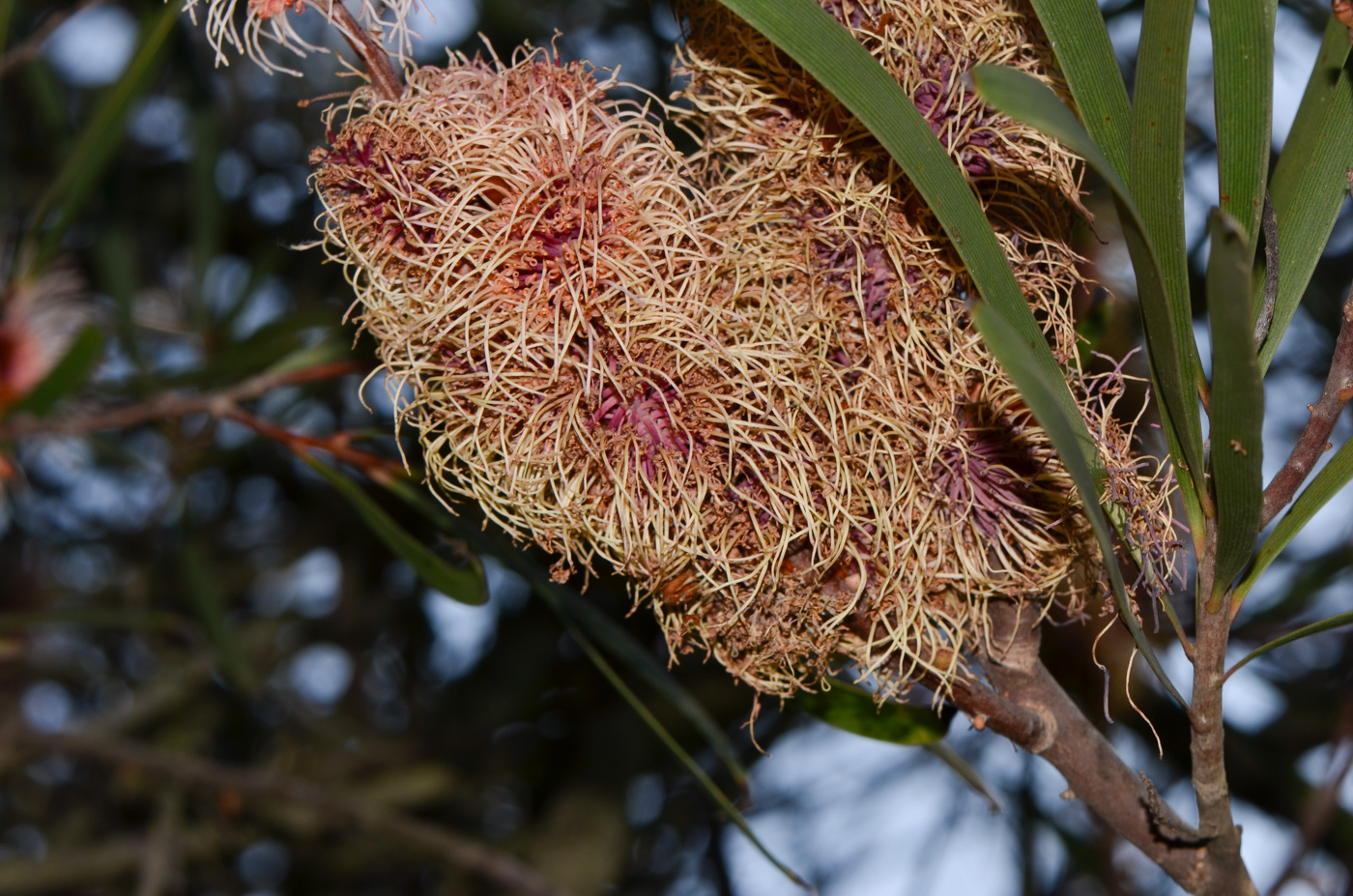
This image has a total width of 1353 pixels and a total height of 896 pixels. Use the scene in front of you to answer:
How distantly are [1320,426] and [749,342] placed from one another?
0.32 metres

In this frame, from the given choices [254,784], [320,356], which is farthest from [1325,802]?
[254,784]

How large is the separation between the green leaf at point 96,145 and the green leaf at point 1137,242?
760 mm

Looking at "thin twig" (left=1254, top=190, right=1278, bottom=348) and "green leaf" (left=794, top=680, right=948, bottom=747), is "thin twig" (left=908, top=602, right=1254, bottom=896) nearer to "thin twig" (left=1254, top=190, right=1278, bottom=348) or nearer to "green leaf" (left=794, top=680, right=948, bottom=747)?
"green leaf" (left=794, top=680, right=948, bottom=747)

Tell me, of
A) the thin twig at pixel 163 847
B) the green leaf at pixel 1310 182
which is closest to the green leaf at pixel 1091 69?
the green leaf at pixel 1310 182

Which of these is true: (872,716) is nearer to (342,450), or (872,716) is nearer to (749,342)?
(749,342)

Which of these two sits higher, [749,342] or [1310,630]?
[749,342]

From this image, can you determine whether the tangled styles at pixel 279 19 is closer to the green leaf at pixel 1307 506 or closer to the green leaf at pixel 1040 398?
the green leaf at pixel 1040 398

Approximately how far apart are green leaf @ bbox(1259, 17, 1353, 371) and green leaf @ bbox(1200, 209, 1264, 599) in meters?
0.08

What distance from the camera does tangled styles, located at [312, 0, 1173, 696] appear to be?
551 mm

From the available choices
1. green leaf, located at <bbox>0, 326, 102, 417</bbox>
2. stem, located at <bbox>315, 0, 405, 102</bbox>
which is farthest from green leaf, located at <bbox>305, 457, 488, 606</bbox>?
stem, located at <bbox>315, 0, 405, 102</bbox>

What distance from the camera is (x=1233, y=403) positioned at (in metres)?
0.45

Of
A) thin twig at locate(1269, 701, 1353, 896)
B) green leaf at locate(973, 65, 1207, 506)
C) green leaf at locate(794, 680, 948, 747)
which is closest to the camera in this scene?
green leaf at locate(973, 65, 1207, 506)

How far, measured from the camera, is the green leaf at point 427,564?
0.83 metres

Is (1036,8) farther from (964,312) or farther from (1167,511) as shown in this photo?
(1167,511)
